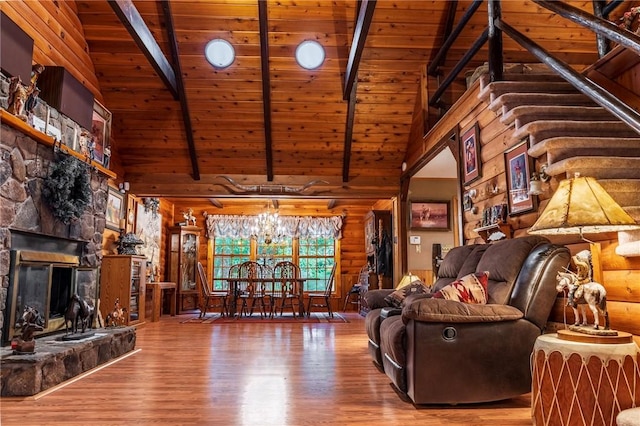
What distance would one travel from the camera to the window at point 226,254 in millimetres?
10781

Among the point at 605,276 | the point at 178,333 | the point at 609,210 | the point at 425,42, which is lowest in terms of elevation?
the point at 178,333

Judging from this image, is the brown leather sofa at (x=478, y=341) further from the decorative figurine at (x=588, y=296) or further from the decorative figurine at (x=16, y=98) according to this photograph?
the decorative figurine at (x=16, y=98)

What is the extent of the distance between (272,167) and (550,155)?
5305 mm

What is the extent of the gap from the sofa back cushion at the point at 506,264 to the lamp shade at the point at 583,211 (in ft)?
2.02

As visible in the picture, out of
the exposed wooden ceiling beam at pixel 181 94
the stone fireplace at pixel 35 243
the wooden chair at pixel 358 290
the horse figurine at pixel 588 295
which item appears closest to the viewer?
the horse figurine at pixel 588 295

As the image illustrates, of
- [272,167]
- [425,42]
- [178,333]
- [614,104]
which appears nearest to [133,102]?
[272,167]

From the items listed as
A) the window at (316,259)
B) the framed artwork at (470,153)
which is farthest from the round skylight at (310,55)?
the window at (316,259)

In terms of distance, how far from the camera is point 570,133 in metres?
3.30

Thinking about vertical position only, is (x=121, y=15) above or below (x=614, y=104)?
above

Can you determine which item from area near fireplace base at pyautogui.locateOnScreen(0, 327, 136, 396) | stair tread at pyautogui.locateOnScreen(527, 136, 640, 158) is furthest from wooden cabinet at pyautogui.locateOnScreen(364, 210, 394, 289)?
stair tread at pyautogui.locateOnScreen(527, 136, 640, 158)

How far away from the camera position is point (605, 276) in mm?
2416

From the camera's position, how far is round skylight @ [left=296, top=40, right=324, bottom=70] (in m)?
6.48

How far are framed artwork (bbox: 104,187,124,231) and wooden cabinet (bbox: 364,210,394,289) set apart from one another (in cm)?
472

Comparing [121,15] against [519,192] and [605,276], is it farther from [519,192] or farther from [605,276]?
[605,276]
